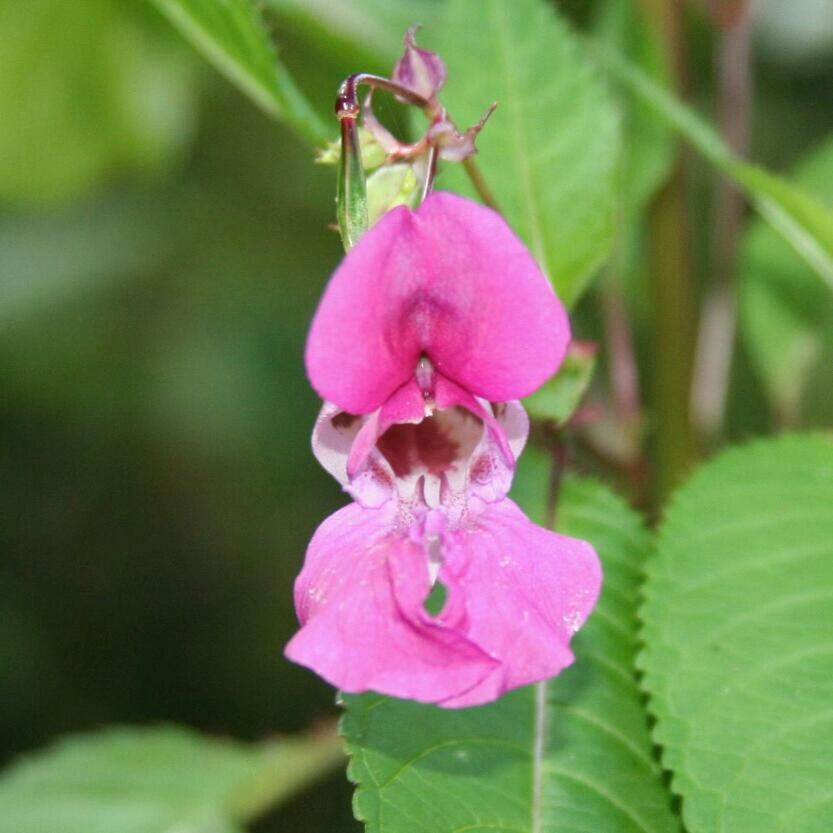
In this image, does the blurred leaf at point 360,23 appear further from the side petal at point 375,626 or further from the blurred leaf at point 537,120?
the side petal at point 375,626

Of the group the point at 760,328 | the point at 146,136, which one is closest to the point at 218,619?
the point at 146,136

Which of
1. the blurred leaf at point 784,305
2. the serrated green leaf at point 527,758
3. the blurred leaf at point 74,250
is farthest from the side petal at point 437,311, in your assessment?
the blurred leaf at point 74,250

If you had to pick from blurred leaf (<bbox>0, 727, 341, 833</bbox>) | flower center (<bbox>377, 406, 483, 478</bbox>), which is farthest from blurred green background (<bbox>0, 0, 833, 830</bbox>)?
flower center (<bbox>377, 406, 483, 478</bbox>)

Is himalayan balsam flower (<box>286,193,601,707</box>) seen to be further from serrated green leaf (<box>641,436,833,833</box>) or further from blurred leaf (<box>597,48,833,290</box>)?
blurred leaf (<box>597,48,833,290</box>)

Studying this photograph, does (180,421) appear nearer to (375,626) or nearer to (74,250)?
(74,250)

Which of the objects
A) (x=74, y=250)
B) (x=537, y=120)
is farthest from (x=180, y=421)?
(x=537, y=120)
